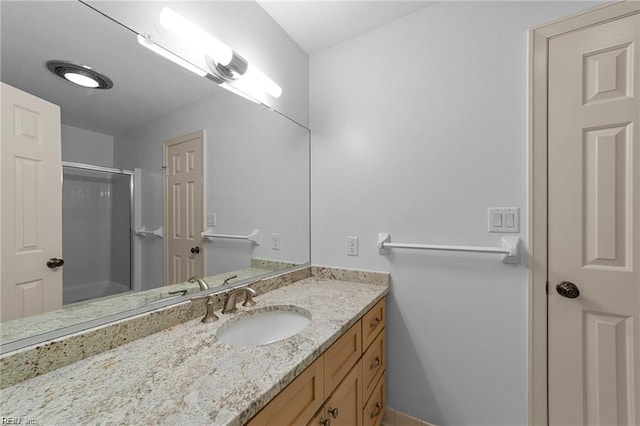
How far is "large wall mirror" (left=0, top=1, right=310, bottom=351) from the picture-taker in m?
0.72

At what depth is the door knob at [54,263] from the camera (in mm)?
721

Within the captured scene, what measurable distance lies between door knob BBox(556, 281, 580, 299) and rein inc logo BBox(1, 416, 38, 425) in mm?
1768

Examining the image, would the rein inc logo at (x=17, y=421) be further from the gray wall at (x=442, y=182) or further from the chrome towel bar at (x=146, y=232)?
the gray wall at (x=442, y=182)

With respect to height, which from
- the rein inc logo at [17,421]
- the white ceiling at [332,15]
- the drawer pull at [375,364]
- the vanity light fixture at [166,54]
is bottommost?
the drawer pull at [375,364]

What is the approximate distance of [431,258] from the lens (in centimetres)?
141

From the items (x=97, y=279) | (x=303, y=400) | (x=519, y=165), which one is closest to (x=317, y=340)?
(x=303, y=400)

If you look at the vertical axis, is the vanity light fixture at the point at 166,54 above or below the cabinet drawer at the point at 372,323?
above

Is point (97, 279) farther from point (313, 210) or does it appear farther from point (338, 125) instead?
point (338, 125)

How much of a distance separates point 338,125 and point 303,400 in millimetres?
1494

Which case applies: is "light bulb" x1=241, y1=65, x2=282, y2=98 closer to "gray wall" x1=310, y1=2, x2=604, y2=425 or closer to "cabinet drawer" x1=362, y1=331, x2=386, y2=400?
"gray wall" x1=310, y1=2, x2=604, y2=425

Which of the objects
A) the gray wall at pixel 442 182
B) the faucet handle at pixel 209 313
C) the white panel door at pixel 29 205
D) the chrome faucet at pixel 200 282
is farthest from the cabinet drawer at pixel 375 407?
the white panel door at pixel 29 205

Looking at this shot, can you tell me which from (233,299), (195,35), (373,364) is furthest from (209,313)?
(195,35)

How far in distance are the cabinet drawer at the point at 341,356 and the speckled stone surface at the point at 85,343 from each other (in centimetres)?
58

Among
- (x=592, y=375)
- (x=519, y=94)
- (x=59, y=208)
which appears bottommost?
(x=592, y=375)
